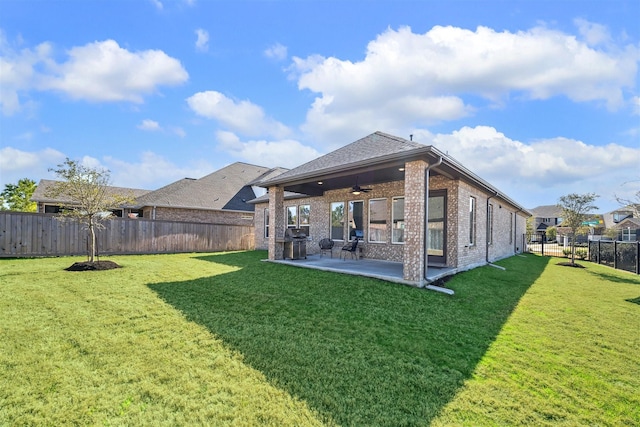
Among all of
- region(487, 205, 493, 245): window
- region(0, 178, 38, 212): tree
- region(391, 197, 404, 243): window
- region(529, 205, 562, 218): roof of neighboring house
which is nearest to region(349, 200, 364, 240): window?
region(391, 197, 404, 243): window

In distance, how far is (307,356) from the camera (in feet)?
10.9

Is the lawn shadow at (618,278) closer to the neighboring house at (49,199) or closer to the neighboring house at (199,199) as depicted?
the neighboring house at (199,199)

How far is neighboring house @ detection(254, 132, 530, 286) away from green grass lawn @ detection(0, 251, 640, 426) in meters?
2.28

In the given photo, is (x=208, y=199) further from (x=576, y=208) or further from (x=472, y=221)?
(x=576, y=208)

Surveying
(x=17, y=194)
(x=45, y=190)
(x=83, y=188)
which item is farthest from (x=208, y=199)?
(x=17, y=194)

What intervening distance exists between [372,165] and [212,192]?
14.1 metres

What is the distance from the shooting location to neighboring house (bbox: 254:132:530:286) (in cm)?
675

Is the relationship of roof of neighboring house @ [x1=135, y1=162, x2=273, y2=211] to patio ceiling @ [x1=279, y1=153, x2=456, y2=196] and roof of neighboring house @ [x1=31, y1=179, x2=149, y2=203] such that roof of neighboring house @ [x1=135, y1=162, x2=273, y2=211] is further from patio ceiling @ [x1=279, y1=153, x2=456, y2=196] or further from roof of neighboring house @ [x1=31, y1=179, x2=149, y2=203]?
patio ceiling @ [x1=279, y1=153, x2=456, y2=196]

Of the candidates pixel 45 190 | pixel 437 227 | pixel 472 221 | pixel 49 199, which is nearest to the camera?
pixel 437 227

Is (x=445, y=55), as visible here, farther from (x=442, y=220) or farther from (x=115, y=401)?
(x=115, y=401)

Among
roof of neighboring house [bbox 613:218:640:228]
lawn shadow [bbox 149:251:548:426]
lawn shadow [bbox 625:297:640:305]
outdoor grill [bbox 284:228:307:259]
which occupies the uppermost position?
roof of neighboring house [bbox 613:218:640:228]

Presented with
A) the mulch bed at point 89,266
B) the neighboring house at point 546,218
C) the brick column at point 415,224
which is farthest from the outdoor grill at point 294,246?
the neighboring house at point 546,218

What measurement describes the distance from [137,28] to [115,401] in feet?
33.1

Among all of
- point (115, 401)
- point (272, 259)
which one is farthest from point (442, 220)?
point (115, 401)
